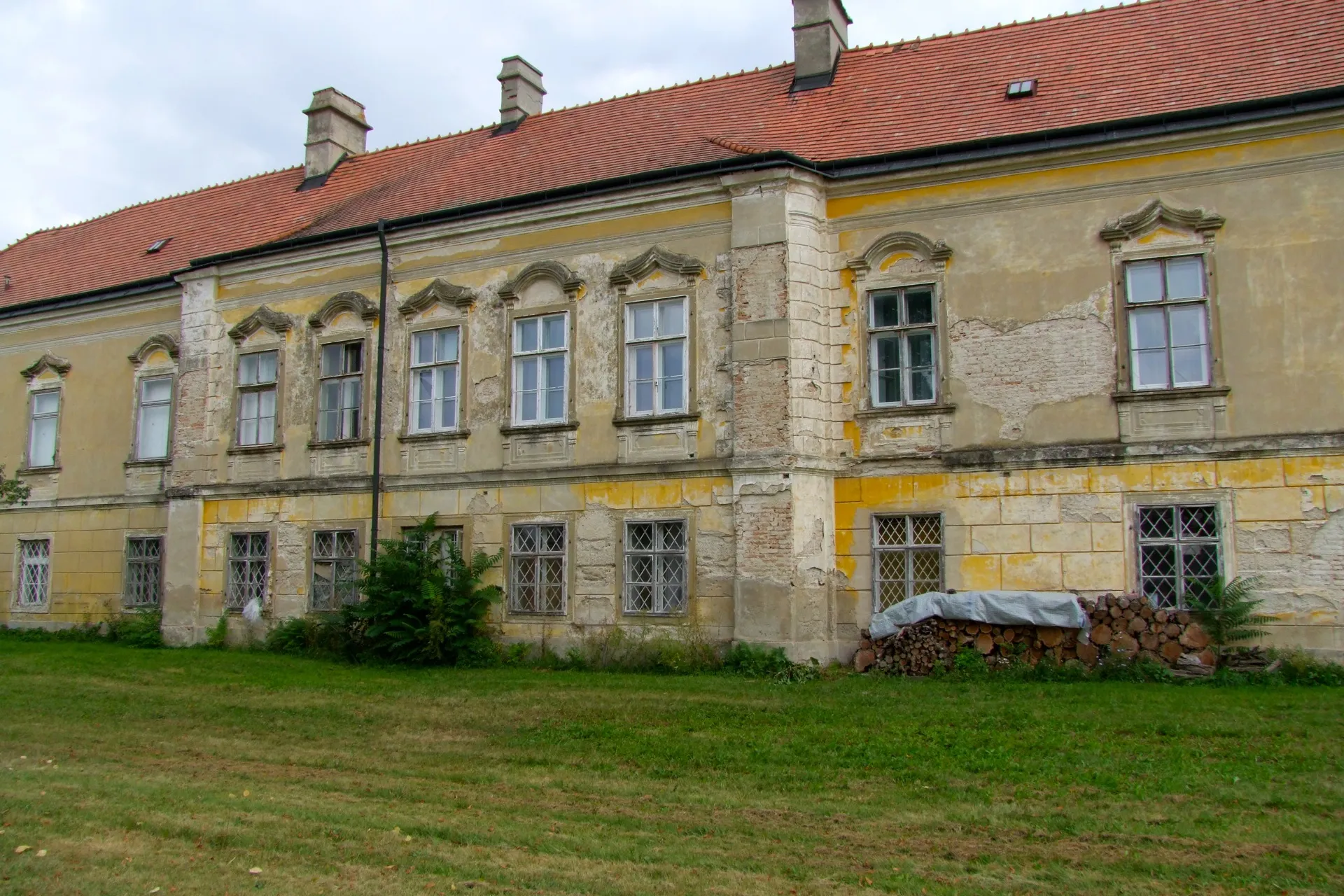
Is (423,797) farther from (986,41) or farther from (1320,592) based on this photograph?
(986,41)

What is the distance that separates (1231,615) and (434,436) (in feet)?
36.6

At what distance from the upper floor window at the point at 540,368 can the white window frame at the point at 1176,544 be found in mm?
7944

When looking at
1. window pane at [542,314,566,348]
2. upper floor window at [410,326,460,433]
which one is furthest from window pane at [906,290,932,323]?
upper floor window at [410,326,460,433]

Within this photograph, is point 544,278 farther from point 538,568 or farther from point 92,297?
point 92,297

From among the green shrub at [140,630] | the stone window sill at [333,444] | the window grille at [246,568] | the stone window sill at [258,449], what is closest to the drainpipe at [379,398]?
the stone window sill at [333,444]

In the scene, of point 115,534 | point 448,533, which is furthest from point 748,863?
point 115,534

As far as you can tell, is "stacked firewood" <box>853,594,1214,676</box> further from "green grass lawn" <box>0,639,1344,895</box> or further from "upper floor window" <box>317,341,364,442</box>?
"upper floor window" <box>317,341,364,442</box>

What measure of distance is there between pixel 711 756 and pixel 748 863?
2.96 metres

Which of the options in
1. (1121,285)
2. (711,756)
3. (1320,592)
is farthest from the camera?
(1121,285)

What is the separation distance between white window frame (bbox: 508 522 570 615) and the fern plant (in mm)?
8176

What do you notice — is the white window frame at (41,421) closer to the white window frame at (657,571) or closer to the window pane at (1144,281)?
the white window frame at (657,571)

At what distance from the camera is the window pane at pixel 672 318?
1579cm

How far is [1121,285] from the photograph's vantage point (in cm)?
1387

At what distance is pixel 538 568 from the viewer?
16.3 m
